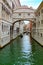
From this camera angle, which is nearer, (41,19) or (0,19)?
(0,19)

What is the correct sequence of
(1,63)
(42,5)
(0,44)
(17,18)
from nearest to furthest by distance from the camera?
(1,63), (0,44), (42,5), (17,18)

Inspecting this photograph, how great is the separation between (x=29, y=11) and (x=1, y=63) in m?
24.0

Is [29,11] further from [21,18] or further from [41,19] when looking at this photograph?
[41,19]

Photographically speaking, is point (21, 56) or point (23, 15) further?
point (23, 15)

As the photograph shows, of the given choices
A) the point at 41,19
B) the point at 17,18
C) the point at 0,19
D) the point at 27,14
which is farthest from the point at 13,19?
the point at 0,19

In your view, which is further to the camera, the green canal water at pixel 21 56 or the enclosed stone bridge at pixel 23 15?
the enclosed stone bridge at pixel 23 15

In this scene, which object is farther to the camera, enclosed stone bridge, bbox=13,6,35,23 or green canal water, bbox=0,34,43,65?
enclosed stone bridge, bbox=13,6,35,23

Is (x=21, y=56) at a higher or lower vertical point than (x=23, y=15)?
lower

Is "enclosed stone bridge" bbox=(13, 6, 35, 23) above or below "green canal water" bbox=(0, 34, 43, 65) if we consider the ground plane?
above

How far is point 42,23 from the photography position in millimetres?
27656

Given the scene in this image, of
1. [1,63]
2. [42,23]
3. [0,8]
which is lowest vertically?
[1,63]

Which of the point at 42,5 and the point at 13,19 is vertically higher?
the point at 42,5

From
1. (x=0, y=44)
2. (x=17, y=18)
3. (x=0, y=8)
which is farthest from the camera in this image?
(x=17, y=18)

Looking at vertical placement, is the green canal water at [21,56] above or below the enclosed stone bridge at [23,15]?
below
